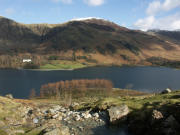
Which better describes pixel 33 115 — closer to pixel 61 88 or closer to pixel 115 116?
pixel 115 116

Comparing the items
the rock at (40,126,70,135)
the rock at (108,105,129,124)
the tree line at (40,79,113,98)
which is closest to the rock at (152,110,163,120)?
the rock at (108,105,129,124)

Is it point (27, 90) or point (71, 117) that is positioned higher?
point (71, 117)

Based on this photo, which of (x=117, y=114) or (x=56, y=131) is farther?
(x=117, y=114)

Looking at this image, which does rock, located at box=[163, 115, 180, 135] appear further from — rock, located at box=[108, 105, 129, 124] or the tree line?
the tree line

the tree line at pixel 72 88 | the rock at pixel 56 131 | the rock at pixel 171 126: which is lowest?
the tree line at pixel 72 88

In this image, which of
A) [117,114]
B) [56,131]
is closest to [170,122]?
[117,114]

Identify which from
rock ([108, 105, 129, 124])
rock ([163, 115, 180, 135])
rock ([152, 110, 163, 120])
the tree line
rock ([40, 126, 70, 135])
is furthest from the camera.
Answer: the tree line

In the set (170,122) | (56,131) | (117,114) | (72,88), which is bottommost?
(72,88)

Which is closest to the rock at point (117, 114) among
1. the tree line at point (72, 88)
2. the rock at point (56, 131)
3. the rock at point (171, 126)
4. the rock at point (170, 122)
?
the rock at point (171, 126)

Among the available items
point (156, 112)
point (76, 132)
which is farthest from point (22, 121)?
point (156, 112)

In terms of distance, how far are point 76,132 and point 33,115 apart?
23743mm

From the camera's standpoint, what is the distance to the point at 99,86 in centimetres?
19250

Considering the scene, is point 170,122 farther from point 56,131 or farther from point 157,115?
point 56,131

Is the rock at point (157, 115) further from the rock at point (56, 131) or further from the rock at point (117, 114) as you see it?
the rock at point (56, 131)
